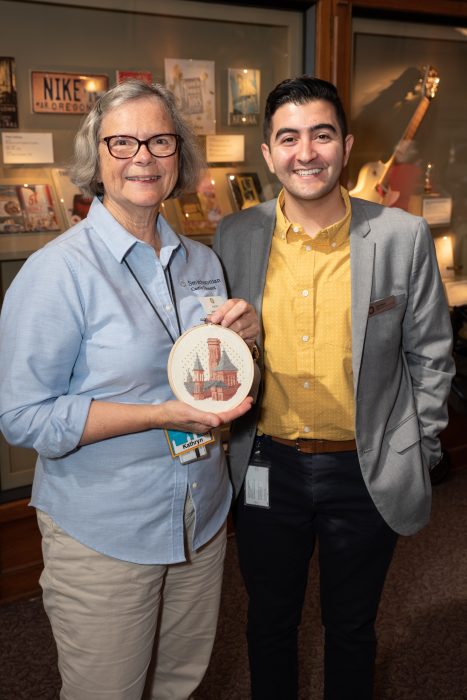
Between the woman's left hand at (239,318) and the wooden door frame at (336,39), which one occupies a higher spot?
the wooden door frame at (336,39)

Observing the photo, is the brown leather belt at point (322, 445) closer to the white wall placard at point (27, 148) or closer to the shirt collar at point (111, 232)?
the shirt collar at point (111, 232)

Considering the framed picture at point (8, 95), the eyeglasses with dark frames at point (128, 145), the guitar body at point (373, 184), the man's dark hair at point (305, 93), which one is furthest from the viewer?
the guitar body at point (373, 184)

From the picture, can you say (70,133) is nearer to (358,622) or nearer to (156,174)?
(156,174)

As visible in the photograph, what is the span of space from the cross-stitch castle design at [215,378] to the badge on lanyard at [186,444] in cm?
10

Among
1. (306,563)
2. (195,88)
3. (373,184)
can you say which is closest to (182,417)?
(306,563)

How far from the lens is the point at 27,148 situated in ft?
8.70

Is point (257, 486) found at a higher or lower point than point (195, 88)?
lower

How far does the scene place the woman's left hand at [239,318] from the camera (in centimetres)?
152

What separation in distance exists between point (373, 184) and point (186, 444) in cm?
236

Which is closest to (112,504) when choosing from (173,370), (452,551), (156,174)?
(173,370)

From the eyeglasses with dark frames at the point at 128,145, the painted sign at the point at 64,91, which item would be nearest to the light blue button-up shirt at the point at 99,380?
the eyeglasses with dark frames at the point at 128,145

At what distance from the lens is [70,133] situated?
8.98 feet

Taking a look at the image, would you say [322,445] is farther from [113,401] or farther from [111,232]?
[111,232]

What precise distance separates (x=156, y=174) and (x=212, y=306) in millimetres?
311
